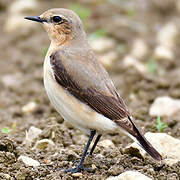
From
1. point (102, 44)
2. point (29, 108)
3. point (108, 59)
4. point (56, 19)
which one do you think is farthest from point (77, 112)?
point (102, 44)

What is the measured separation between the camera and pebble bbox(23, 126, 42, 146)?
23.1 feet

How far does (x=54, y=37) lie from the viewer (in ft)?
22.6

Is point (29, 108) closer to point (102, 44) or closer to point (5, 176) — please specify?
point (102, 44)

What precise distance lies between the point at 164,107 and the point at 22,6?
5.81 m

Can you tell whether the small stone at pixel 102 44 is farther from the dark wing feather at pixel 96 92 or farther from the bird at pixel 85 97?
the dark wing feather at pixel 96 92

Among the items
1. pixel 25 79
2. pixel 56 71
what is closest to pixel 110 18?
pixel 25 79

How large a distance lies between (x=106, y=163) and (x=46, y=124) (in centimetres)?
187

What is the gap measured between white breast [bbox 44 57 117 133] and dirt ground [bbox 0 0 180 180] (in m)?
0.43

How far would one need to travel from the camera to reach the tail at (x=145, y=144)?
5.78 metres

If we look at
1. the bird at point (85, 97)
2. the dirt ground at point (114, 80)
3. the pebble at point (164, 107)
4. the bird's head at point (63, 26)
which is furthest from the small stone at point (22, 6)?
the bird at point (85, 97)

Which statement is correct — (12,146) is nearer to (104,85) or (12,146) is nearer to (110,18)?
(104,85)

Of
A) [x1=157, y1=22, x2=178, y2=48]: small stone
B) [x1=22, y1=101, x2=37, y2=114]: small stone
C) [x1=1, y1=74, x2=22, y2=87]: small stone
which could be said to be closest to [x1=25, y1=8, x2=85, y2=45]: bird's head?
[x1=22, y1=101, x2=37, y2=114]: small stone

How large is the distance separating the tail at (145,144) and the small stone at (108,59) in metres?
4.60

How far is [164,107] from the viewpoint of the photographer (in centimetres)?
825
